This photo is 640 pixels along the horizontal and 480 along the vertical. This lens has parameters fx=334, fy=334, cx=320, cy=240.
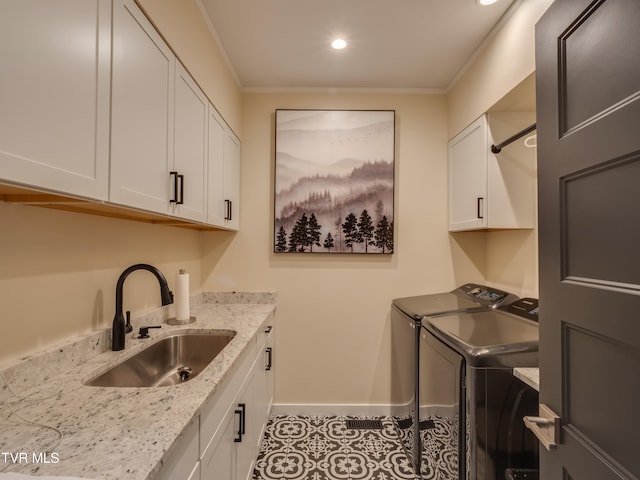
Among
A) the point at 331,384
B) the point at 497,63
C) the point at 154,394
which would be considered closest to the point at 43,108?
the point at 154,394

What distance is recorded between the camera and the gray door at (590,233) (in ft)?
2.01

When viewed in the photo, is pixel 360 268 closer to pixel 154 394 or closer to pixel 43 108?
pixel 154 394

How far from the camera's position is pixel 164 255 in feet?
6.82

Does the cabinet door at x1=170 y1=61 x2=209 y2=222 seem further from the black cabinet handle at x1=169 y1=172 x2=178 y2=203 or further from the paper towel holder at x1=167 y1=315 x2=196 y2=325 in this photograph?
the paper towel holder at x1=167 y1=315 x2=196 y2=325

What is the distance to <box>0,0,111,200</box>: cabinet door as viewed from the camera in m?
0.69

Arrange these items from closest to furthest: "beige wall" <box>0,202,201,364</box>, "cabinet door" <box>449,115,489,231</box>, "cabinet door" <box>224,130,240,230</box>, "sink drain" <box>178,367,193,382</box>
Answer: "beige wall" <box>0,202,201,364</box>, "sink drain" <box>178,367,193,382</box>, "cabinet door" <box>449,115,489,231</box>, "cabinet door" <box>224,130,240,230</box>

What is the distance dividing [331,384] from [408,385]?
782 mm

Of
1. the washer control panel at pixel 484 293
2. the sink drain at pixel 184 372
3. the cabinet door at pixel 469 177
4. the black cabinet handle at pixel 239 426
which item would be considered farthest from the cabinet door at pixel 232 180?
the washer control panel at pixel 484 293

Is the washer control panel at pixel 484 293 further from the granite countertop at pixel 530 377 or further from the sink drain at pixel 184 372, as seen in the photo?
the sink drain at pixel 184 372

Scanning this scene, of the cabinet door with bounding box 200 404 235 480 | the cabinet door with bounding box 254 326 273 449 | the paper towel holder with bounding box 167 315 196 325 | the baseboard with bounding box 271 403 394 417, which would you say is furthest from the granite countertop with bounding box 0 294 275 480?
the baseboard with bounding box 271 403 394 417

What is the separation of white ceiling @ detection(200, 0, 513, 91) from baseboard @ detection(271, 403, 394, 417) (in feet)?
8.49

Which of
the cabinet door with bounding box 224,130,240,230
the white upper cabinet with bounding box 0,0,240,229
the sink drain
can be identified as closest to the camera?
the white upper cabinet with bounding box 0,0,240,229

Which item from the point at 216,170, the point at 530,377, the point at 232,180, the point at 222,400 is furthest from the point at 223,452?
the point at 232,180

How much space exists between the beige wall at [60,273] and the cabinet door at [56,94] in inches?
14.4
